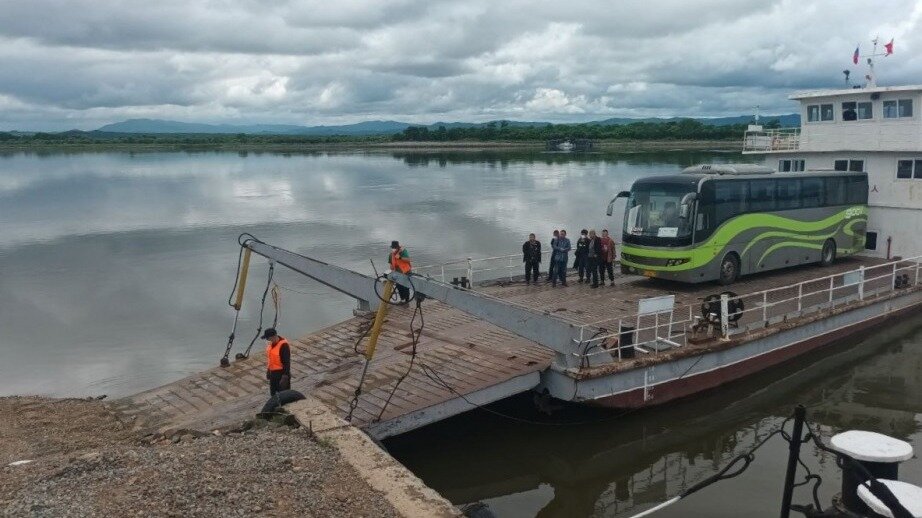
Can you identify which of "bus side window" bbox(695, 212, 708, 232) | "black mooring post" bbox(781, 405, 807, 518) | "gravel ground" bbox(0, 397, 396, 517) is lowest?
"gravel ground" bbox(0, 397, 396, 517)

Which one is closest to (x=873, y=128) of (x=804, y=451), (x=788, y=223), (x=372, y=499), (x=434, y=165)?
(x=788, y=223)

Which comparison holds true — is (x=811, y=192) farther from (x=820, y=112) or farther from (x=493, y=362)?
(x=493, y=362)

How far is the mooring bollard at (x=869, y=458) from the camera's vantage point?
556 cm

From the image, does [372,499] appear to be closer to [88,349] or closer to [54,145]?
[88,349]

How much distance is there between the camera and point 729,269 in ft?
55.7

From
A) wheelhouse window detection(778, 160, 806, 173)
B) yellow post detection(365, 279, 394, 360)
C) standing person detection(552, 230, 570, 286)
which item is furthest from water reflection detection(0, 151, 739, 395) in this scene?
wheelhouse window detection(778, 160, 806, 173)

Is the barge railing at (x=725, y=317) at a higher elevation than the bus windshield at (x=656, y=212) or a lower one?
lower

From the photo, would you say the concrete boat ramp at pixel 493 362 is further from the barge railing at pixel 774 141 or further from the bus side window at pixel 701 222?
the barge railing at pixel 774 141

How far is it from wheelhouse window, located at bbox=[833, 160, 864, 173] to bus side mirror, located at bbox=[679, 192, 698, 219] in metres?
8.92

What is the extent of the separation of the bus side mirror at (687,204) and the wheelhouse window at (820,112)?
9411 mm

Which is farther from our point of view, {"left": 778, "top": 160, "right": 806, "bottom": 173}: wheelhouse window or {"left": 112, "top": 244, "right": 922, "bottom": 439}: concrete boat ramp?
{"left": 778, "top": 160, "right": 806, "bottom": 173}: wheelhouse window

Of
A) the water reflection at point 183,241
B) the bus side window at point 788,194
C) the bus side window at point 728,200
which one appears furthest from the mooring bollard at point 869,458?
the water reflection at point 183,241

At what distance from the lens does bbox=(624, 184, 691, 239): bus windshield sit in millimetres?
15828

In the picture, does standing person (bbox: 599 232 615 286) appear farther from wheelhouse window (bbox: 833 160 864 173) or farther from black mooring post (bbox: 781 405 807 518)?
black mooring post (bbox: 781 405 807 518)
